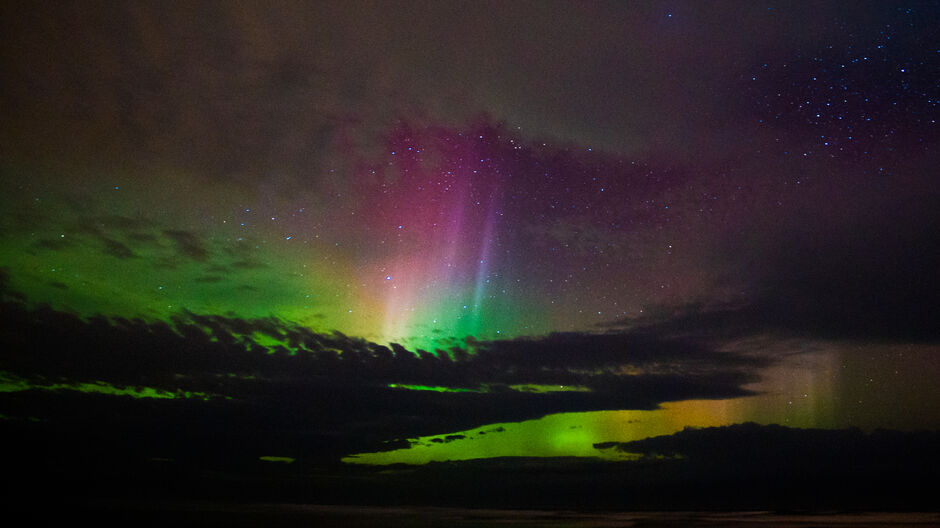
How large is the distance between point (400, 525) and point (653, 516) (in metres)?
11.1

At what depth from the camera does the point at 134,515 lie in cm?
2706

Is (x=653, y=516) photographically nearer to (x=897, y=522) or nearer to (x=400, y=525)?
(x=897, y=522)

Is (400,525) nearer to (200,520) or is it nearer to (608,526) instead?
(608,526)

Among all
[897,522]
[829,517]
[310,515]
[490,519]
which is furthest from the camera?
[310,515]

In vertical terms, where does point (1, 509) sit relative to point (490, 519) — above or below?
below

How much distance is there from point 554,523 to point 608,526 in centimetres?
221

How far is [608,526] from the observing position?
20000 millimetres

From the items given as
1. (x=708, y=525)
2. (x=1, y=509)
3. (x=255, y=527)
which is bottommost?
(x=1, y=509)

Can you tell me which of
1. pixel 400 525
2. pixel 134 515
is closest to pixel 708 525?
pixel 400 525

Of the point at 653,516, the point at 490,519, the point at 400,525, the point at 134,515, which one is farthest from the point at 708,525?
the point at 134,515

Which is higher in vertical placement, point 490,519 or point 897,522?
point 897,522

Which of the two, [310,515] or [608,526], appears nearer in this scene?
[608,526]

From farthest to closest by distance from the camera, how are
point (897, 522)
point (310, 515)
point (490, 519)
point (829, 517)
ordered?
point (310, 515), point (490, 519), point (829, 517), point (897, 522)

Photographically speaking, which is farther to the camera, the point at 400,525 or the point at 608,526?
the point at 400,525
